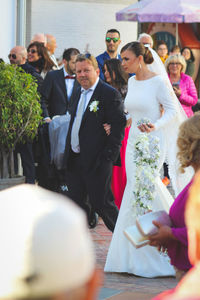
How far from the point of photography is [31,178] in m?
9.55

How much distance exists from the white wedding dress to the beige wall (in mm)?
11666

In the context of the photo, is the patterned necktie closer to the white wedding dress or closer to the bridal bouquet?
the white wedding dress

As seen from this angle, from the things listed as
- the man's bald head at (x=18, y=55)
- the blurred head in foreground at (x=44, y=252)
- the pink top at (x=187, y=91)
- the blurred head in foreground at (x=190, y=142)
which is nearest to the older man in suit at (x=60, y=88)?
the man's bald head at (x=18, y=55)

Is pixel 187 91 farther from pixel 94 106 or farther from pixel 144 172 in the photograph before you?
pixel 144 172

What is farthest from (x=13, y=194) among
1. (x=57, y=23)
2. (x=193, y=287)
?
Result: (x=57, y=23)

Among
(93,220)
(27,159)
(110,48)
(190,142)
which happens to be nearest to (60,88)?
(27,159)

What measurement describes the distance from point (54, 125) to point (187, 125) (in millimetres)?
5621

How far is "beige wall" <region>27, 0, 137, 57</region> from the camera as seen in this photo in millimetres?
18250

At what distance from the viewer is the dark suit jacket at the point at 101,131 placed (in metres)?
7.00

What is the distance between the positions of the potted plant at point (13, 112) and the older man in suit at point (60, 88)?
1528mm

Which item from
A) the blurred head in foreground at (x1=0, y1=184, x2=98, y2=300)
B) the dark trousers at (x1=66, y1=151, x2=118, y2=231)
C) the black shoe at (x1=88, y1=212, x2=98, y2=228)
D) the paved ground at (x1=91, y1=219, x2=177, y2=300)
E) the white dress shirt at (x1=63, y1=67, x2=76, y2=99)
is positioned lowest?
the black shoe at (x1=88, y1=212, x2=98, y2=228)

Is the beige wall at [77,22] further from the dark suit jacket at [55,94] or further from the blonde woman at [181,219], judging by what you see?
the blonde woman at [181,219]

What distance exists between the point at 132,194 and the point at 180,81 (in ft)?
16.7

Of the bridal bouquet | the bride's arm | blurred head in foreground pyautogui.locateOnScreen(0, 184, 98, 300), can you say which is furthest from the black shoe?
blurred head in foreground pyautogui.locateOnScreen(0, 184, 98, 300)
